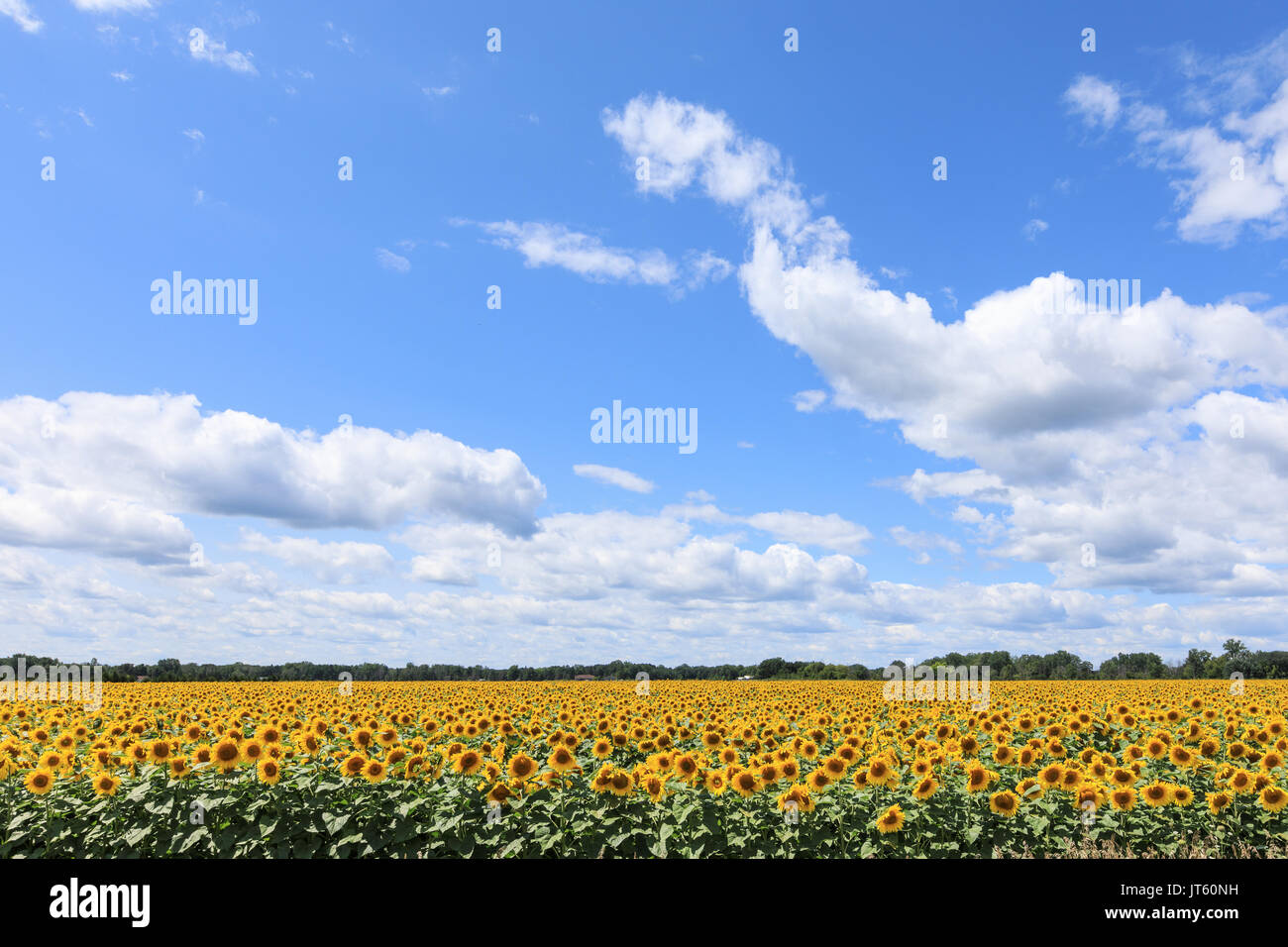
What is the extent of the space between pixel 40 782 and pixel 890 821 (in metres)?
12.6

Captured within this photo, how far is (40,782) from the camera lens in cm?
1259

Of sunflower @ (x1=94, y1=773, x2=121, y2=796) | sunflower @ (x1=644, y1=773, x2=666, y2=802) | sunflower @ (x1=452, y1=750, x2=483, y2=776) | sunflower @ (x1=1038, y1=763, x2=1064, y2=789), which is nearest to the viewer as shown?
sunflower @ (x1=644, y1=773, x2=666, y2=802)

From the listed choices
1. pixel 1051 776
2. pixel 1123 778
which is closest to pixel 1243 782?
pixel 1123 778

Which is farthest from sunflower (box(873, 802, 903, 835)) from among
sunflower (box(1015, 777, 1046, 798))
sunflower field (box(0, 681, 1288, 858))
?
sunflower (box(1015, 777, 1046, 798))

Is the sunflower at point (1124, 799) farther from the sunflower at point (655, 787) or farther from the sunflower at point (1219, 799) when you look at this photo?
the sunflower at point (655, 787)

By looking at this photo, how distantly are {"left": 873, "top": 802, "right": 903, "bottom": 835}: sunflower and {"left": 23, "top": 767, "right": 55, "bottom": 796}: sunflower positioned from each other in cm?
1233

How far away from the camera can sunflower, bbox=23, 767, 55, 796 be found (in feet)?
41.0

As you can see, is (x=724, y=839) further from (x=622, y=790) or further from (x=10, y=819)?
(x=10, y=819)

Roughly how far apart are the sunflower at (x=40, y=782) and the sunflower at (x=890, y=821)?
40.4 ft

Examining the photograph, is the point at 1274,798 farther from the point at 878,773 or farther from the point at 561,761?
the point at 561,761

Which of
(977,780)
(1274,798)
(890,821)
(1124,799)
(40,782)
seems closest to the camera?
(890,821)

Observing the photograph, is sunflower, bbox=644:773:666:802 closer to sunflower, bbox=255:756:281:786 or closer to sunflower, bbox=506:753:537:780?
sunflower, bbox=506:753:537:780

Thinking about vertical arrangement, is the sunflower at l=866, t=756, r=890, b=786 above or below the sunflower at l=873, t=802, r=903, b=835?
above
